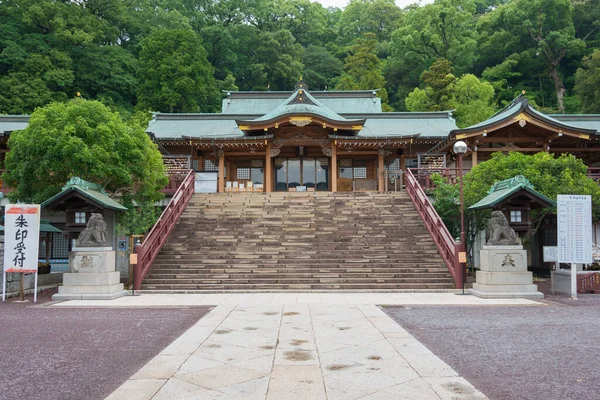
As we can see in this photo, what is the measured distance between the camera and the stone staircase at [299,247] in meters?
13.5

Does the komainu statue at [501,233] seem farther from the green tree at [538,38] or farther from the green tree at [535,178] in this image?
the green tree at [538,38]

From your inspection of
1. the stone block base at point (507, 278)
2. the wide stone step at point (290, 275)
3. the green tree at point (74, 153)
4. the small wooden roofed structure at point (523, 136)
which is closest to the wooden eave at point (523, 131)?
the small wooden roofed structure at point (523, 136)

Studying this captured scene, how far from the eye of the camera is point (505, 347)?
6453mm

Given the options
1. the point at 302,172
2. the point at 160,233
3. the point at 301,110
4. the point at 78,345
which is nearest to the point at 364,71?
the point at 302,172

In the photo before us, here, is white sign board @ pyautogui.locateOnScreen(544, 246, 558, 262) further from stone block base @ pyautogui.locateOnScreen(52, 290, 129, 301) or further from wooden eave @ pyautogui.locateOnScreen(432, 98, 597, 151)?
stone block base @ pyautogui.locateOnScreen(52, 290, 129, 301)

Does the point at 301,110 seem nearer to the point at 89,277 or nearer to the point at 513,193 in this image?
the point at 513,193

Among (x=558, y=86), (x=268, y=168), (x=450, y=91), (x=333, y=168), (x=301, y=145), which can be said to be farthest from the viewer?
(x=558, y=86)

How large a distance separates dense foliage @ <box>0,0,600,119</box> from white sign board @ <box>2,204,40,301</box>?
30.1 m

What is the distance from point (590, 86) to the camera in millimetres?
38188

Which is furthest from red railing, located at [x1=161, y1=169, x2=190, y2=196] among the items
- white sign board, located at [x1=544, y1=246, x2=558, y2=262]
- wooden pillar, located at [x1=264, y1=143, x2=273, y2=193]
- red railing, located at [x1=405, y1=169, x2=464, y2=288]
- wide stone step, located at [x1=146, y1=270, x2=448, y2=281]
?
white sign board, located at [x1=544, y1=246, x2=558, y2=262]

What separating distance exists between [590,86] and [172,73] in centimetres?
3905

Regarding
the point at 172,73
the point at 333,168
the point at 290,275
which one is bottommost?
the point at 290,275

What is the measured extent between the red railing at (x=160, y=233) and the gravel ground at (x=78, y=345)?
119 inches

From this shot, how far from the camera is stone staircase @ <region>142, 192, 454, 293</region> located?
44.2 feet
